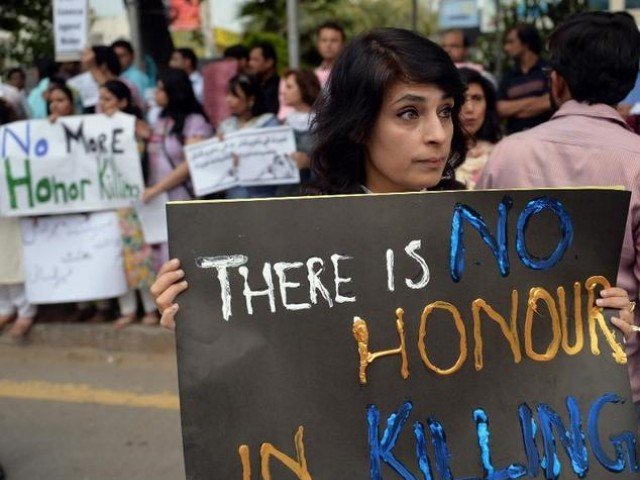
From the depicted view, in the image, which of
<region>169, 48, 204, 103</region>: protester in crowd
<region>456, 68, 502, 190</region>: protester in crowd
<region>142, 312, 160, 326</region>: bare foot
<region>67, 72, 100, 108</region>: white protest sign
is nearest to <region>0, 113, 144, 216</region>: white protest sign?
<region>142, 312, 160, 326</region>: bare foot

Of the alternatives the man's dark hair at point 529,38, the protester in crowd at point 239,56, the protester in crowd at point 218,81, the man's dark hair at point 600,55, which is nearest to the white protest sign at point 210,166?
the protester in crowd at point 218,81

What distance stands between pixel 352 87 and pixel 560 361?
0.68 meters

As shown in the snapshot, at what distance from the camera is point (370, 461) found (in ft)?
5.10

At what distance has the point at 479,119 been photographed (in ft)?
13.7

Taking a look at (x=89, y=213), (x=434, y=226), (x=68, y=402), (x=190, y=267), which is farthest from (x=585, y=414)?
(x=89, y=213)

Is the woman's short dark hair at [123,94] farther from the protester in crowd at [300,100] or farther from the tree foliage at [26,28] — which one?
the tree foliage at [26,28]

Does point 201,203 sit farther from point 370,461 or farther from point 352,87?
point 370,461

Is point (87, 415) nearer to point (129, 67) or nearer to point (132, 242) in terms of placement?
point (132, 242)

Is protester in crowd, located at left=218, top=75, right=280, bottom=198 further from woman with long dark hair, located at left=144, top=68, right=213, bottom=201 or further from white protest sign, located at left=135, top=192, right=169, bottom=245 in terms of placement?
white protest sign, located at left=135, top=192, right=169, bottom=245

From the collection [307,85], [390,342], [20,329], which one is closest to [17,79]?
[20,329]

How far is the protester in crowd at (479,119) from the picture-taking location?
4020 mm

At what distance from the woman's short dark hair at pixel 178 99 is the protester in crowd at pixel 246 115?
0.79 feet

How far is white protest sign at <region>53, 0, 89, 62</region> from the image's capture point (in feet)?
20.6

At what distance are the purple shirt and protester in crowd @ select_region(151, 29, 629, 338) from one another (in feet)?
1.12
